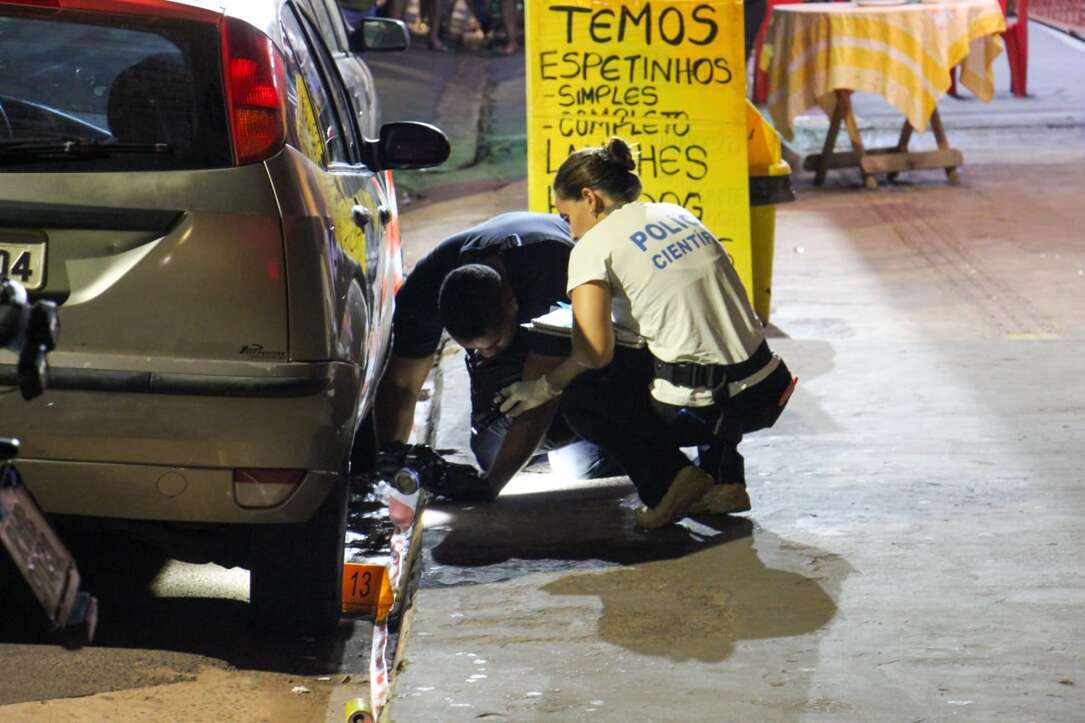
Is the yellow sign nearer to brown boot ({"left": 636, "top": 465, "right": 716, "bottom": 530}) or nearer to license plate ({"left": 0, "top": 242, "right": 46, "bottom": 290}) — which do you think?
brown boot ({"left": 636, "top": 465, "right": 716, "bottom": 530})

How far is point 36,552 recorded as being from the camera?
261 cm

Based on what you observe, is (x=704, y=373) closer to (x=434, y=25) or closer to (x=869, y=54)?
(x=869, y=54)

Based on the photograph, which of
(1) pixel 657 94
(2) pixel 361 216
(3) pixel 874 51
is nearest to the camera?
(2) pixel 361 216

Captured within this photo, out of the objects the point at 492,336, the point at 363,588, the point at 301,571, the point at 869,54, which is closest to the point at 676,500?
the point at 492,336

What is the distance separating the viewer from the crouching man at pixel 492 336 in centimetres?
509

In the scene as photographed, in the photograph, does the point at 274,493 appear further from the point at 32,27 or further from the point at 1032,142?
the point at 1032,142

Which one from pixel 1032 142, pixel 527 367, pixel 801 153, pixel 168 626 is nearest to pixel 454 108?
pixel 801 153

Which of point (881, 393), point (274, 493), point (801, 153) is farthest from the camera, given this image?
point (801, 153)

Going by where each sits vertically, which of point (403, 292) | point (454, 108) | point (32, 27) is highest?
point (32, 27)

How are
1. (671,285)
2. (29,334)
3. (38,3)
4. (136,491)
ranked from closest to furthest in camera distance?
(29,334) → (38,3) → (136,491) → (671,285)

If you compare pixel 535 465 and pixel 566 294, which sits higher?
pixel 566 294

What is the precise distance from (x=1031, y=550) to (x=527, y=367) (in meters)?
1.61

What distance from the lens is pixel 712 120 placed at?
7.10 meters

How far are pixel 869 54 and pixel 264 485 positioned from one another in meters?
7.97
